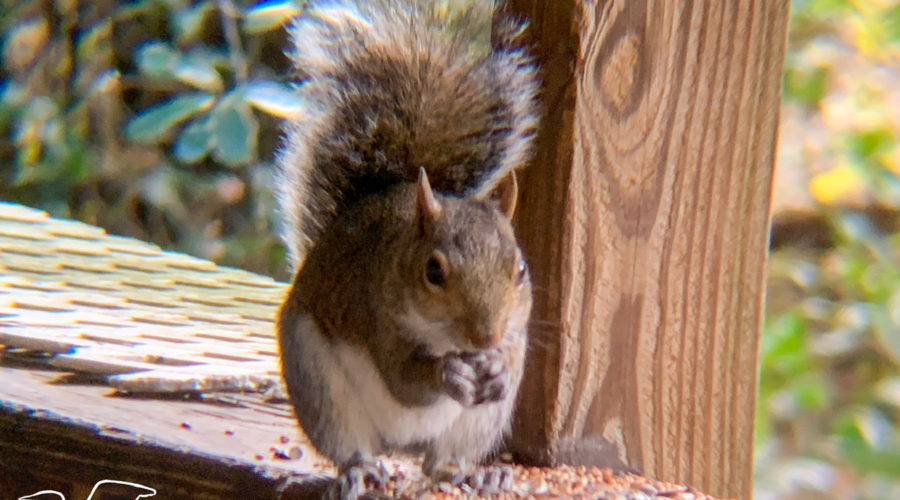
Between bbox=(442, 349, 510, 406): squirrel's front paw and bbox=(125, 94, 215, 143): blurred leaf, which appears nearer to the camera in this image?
bbox=(442, 349, 510, 406): squirrel's front paw

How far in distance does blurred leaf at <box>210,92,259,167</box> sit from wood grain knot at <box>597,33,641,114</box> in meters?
1.11

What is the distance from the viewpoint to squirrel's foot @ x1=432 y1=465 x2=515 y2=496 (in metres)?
0.94

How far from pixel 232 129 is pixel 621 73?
115 centimetres

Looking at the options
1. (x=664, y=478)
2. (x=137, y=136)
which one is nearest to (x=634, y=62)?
(x=664, y=478)

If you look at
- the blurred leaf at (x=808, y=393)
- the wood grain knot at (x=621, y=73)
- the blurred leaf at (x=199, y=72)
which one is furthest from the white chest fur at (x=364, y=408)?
the blurred leaf at (x=808, y=393)

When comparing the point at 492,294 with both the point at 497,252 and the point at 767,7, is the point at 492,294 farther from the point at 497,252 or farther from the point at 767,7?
the point at 767,7

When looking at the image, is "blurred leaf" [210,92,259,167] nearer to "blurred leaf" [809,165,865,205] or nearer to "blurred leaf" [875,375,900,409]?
"blurred leaf" [809,165,865,205]

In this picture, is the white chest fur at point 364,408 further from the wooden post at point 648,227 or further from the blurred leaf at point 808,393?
the blurred leaf at point 808,393

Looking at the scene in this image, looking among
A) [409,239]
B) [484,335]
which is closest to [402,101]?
[409,239]

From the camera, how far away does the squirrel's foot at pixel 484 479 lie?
94cm

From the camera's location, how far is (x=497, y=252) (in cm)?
94

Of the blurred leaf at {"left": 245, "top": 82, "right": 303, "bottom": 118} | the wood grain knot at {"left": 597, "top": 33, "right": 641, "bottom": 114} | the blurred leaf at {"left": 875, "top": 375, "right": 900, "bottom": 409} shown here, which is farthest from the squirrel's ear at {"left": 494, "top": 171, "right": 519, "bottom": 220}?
the blurred leaf at {"left": 875, "top": 375, "right": 900, "bottom": 409}

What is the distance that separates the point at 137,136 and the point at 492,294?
136cm

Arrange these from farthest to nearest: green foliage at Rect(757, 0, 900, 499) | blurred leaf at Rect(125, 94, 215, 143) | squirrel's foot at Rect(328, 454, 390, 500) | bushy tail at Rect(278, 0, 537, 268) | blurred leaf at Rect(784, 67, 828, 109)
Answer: blurred leaf at Rect(784, 67, 828, 109)
green foliage at Rect(757, 0, 900, 499)
blurred leaf at Rect(125, 94, 215, 143)
bushy tail at Rect(278, 0, 537, 268)
squirrel's foot at Rect(328, 454, 390, 500)
